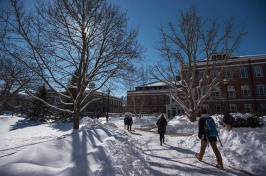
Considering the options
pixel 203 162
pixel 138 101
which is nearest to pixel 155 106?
pixel 138 101

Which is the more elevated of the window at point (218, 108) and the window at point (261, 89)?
the window at point (261, 89)

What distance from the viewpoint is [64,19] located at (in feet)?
28.7

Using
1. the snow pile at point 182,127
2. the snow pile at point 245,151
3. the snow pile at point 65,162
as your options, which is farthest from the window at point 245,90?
the snow pile at point 65,162

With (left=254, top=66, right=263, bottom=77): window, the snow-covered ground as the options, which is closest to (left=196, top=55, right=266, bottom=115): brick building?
(left=254, top=66, right=263, bottom=77): window

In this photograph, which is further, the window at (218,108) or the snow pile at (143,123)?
the window at (218,108)

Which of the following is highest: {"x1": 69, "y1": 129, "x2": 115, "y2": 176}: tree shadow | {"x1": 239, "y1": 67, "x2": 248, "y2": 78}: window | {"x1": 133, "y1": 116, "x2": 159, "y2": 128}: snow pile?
{"x1": 239, "y1": 67, "x2": 248, "y2": 78}: window

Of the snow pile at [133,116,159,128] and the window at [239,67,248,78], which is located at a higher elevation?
the window at [239,67,248,78]

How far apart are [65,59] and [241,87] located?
32274mm

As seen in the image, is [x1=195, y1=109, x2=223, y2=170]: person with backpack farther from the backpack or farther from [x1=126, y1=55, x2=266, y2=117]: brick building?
[x1=126, y1=55, x2=266, y2=117]: brick building

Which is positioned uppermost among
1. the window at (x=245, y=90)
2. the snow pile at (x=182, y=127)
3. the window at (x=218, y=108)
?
the window at (x=245, y=90)

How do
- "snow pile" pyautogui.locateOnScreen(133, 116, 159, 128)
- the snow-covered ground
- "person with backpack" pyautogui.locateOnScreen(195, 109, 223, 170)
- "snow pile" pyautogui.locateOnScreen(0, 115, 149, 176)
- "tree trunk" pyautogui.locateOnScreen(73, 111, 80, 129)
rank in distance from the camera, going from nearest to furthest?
"snow pile" pyautogui.locateOnScreen(0, 115, 149, 176) → the snow-covered ground → "person with backpack" pyautogui.locateOnScreen(195, 109, 223, 170) → "tree trunk" pyautogui.locateOnScreen(73, 111, 80, 129) → "snow pile" pyautogui.locateOnScreen(133, 116, 159, 128)

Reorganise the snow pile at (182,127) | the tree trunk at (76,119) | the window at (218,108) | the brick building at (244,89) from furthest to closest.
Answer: the window at (218,108), the brick building at (244,89), the snow pile at (182,127), the tree trunk at (76,119)

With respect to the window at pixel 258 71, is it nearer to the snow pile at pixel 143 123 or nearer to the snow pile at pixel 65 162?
the snow pile at pixel 143 123

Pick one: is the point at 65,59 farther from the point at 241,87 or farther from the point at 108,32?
the point at 241,87
